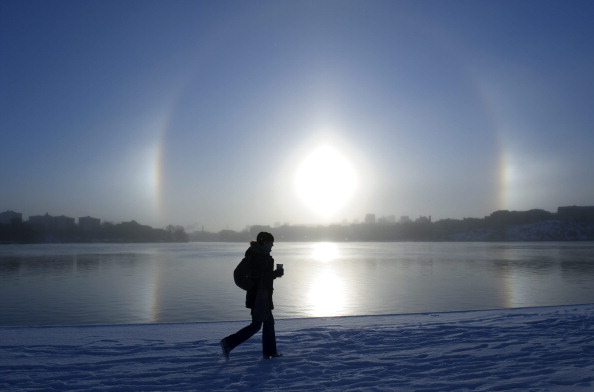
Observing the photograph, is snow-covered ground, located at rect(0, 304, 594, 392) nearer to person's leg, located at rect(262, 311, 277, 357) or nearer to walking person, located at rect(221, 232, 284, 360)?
person's leg, located at rect(262, 311, 277, 357)

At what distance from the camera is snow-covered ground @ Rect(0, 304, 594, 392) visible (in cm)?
609

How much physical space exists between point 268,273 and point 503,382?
3.70 m

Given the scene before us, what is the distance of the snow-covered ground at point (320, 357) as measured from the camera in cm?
609

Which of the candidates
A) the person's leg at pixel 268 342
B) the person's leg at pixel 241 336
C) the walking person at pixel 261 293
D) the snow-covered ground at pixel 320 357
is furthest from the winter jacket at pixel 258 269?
the snow-covered ground at pixel 320 357

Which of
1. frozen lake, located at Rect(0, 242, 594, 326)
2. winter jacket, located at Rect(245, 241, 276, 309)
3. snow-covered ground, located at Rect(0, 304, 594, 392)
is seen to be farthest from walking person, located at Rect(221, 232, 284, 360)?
frozen lake, located at Rect(0, 242, 594, 326)

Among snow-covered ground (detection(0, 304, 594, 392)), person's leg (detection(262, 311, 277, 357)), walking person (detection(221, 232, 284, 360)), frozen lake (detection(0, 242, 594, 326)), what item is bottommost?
frozen lake (detection(0, 242, 594, 326))

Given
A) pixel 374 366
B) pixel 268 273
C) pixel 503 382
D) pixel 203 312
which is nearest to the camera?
pixel 503 382

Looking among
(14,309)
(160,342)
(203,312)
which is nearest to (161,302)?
(203,312)

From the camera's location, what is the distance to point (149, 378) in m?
6.39

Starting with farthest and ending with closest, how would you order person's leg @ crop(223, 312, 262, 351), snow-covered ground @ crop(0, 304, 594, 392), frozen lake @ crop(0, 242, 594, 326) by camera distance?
frozen lake @ crop(0, 242, 594, 326) < person's leg @ crop(223, 312, 262, 351) < snow-covered ground @ crop(0, 304, 594, 392)

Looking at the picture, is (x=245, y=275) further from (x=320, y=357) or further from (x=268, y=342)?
(x=320, y=357)

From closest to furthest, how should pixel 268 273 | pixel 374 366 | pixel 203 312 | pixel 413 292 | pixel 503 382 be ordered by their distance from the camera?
pixel 503 382
pixel 374 366
pixel 268 273
pixel 203 312
pixel 413 292

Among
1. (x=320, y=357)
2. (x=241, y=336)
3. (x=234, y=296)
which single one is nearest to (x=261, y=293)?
(x=241, y=336)

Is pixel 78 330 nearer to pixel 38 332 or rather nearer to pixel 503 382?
pixel 38 332
